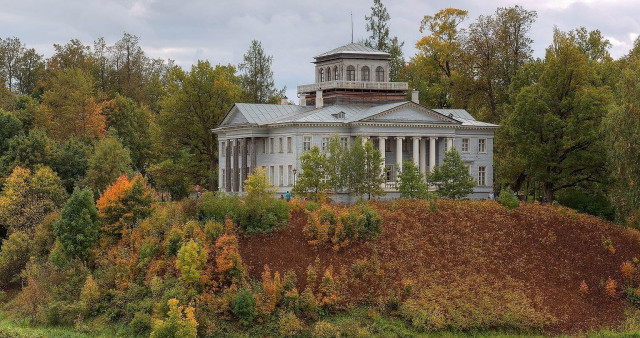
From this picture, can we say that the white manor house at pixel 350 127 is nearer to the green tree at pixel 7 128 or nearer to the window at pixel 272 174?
the window at pixel 272 174

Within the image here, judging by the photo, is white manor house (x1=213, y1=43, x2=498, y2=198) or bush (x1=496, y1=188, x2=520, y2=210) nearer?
bush (x1=496, y1=188, x2=520, y2=210)

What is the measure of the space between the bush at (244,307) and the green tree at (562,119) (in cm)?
2741

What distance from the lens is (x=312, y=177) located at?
60250 mm

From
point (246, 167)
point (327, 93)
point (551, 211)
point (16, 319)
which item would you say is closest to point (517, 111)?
point (551, 211)

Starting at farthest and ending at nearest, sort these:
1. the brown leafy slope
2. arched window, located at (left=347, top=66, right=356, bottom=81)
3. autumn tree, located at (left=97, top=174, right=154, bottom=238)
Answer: arched window, located at (left=347, top=66, right=356, bottom=81) → autumn tree, located at (left=97, top=174, right=154, bottom=238) → the brown leafy slope

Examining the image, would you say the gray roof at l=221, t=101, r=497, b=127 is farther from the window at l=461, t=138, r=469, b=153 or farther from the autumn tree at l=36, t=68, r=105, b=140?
the autumn tree at l=36, t=68, r=105, b=140

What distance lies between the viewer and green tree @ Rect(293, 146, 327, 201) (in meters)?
59.8

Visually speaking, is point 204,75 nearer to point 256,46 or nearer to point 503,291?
point 256,46

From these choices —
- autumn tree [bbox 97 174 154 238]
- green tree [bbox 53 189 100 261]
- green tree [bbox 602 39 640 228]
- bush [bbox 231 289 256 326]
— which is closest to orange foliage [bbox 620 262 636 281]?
green tree [bbox 602 39 640 228]

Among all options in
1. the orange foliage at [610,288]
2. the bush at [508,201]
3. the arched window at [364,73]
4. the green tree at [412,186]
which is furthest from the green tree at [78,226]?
the arched window at [364,73]

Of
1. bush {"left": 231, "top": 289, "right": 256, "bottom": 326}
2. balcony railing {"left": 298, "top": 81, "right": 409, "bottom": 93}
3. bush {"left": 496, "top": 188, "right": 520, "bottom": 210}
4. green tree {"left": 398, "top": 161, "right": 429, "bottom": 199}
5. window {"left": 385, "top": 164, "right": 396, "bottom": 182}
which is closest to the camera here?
bush {"left": 231, "top": 289, "right": 256, "bottom": 326}

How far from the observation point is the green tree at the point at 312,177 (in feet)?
196

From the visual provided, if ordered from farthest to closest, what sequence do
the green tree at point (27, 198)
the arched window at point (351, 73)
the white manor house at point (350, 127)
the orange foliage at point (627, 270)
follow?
the arched window at point (351, 73) → the white manor house at point (350, 127) → the green tree at point (27, 198) → the orange foliage at point (627, 270)

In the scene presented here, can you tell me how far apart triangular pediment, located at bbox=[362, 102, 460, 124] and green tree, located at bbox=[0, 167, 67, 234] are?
2179 cm
